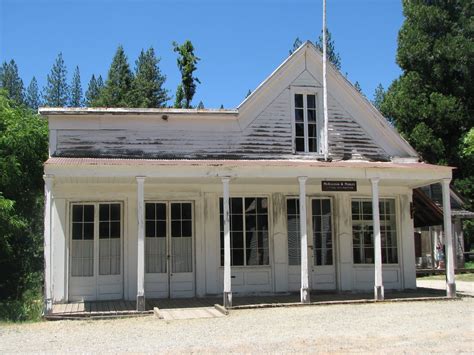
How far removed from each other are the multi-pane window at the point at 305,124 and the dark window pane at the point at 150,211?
4.03 metres

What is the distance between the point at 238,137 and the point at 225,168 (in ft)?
8.43

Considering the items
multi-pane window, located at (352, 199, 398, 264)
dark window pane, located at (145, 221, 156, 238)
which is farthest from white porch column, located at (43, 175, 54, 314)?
multi-pane window, located at (352, 199, 398, 264)

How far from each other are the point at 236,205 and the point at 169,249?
200cm

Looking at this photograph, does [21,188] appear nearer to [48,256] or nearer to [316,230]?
[48,256]

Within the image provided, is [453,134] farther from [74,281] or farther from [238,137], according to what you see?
[74,281]

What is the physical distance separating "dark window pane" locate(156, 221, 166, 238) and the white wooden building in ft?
0.08

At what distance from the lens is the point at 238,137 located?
15.0m

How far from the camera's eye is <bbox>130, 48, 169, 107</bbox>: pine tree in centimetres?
4619

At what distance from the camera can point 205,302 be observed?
13398 mm

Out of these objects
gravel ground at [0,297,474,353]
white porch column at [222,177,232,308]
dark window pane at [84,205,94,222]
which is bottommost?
gravel ground at [0,297,474,353]

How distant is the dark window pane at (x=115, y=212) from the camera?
557 inches

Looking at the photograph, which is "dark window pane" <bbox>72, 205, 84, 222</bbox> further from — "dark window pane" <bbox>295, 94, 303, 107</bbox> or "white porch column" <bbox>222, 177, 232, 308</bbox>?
"dark window pane" <bbox>295, 94, 303, 107</bbox>

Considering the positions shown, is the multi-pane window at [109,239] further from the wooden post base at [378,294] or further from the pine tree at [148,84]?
the pine tree at [148,84]

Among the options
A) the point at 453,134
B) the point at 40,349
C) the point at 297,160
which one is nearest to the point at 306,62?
the point at 297,160
